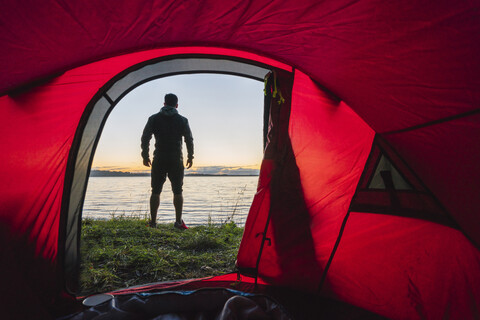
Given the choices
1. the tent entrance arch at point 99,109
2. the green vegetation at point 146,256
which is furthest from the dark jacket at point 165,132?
the tent entrance arch at point 99,109

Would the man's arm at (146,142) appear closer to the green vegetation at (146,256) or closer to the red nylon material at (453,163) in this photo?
the green vegetation at (146,256)

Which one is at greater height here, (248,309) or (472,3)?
(472,3)

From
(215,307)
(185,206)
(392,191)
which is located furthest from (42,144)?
(185,206)

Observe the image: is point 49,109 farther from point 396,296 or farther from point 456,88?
point 396,296

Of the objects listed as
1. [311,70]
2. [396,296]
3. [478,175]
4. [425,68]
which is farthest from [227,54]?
[396,296]

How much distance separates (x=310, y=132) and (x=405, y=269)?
1019mm

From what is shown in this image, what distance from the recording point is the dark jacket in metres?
3.80

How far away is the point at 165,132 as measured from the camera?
3.84 meters

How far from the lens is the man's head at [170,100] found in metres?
3.83

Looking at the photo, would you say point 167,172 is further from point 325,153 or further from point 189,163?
point 325,153

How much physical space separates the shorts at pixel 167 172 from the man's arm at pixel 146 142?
0.46 ft

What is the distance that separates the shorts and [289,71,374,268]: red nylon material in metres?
2.37

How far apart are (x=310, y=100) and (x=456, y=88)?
2.88 feet

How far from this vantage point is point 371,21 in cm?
100
